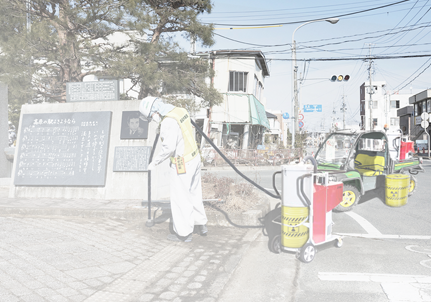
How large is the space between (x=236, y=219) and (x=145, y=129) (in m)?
3.02

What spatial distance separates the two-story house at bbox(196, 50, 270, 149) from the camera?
2630 cm

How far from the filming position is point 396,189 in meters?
7.59

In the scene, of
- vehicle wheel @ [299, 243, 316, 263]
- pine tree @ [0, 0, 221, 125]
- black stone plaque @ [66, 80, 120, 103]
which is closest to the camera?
vehicle wheel @ [299, 243, 316, 263]

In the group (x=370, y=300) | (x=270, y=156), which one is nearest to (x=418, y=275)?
(x=370, y=300)

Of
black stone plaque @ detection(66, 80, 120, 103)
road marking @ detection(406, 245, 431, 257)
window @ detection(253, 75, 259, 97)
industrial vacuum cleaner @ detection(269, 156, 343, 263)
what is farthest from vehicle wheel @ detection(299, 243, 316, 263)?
window @ detection(253, 75, 259, 97)

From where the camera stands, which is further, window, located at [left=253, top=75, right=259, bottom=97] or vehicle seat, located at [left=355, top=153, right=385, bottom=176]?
window, located at [left=253, top=75, right=259, bottom=97]

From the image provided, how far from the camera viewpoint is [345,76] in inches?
864

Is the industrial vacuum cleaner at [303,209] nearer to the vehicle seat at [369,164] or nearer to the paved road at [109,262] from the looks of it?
the paved road at [109,262]

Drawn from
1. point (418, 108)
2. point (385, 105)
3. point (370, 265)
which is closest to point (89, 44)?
point (370, 265)

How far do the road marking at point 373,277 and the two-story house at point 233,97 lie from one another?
22351 millimetres

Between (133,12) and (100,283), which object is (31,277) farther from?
(133,12)

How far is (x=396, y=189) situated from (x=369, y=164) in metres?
1.52

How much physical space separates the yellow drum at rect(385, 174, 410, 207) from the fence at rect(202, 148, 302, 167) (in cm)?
1286

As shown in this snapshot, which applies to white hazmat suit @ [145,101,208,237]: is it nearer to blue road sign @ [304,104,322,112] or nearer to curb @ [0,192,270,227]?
curb @ [0,192,270,227]
